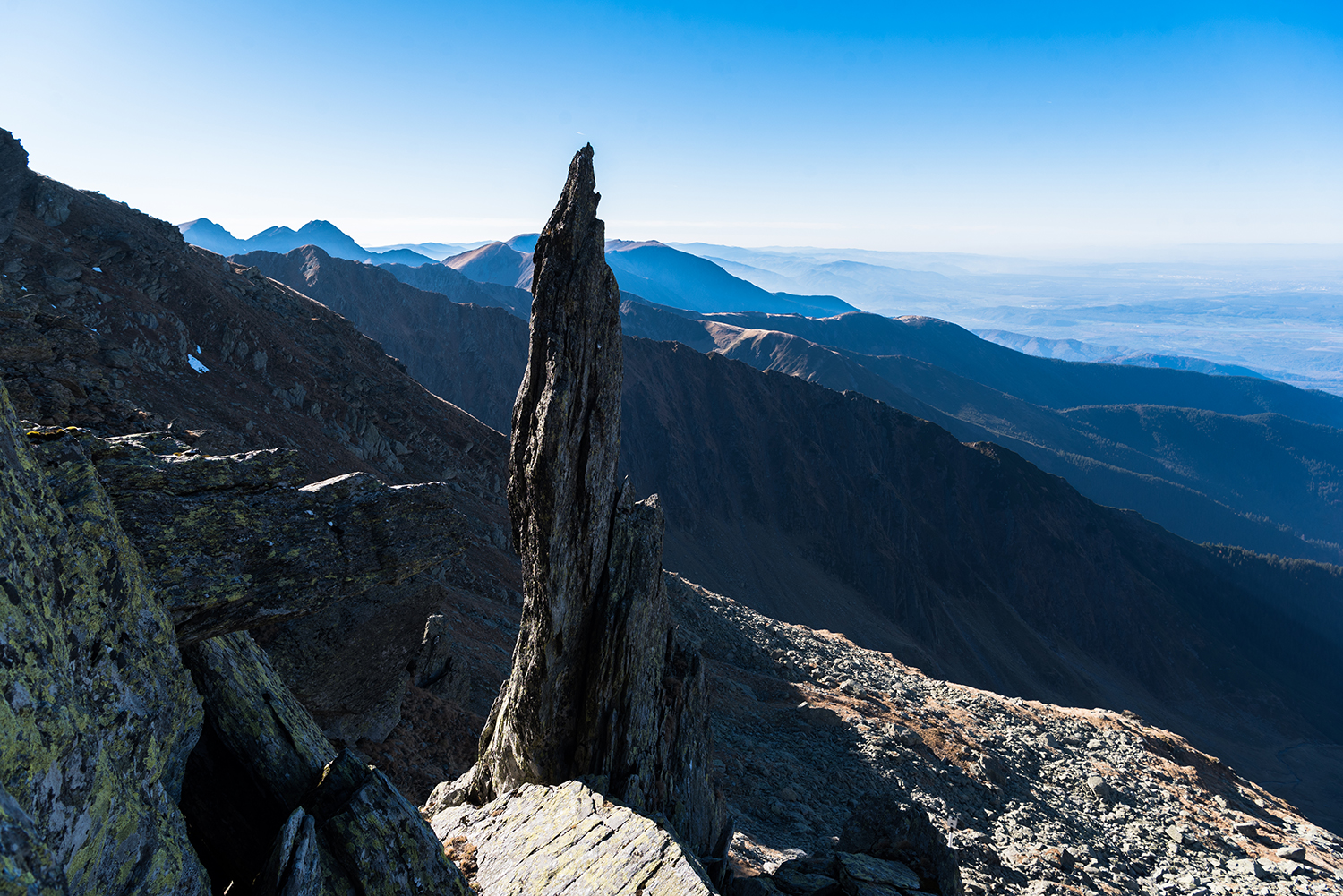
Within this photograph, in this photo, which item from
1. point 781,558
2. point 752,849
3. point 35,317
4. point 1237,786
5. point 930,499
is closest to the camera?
point 752,849

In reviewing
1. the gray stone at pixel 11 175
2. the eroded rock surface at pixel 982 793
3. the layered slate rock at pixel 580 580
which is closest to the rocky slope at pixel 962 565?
the eroded rock surface at pixel 982 793

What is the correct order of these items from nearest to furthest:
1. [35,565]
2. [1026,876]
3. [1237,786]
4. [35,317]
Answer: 1. [35,565]
2. [1026,876]
3. [35,317]
4. [1237,786]

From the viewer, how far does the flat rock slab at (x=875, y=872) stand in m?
14.7

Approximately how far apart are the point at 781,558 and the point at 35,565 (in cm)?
10469

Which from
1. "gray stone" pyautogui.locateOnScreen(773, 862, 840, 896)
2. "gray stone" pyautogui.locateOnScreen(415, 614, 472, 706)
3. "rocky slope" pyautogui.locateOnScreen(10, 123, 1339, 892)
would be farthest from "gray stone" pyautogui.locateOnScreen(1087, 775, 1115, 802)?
"gray stone" pyautogui.locateOnScreen(415, 614, 472, 706)

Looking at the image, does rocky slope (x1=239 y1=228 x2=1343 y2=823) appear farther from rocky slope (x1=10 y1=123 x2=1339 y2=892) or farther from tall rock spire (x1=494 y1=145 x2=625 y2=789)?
tall rock spire (x1=494 y1=145 x2=625 y2=789)

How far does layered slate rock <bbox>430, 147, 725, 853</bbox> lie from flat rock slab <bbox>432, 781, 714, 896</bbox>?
1.04 metres

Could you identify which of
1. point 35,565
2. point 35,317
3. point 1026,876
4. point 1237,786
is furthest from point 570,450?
point 1237,786

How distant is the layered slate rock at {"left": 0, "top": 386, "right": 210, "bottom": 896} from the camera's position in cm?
618

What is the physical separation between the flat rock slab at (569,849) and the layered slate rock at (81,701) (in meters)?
5.66

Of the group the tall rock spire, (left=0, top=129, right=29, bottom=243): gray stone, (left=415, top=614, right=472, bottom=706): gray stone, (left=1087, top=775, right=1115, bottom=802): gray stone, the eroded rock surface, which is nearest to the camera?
the tall rock spire

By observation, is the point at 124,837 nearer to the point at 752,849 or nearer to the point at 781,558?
the point at 752,849

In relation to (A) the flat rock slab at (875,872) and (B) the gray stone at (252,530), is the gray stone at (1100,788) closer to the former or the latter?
(A) the flat rock slab at (875,872)

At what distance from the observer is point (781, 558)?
351ft
